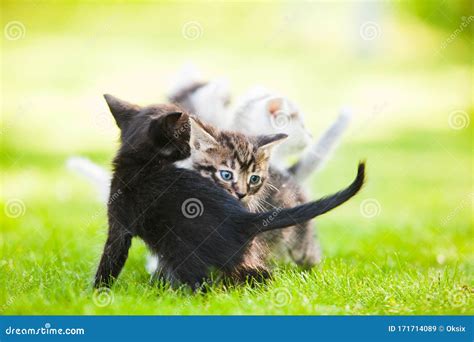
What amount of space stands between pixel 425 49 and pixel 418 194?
611 cm

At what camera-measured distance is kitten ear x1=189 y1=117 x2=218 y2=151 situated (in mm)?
3385

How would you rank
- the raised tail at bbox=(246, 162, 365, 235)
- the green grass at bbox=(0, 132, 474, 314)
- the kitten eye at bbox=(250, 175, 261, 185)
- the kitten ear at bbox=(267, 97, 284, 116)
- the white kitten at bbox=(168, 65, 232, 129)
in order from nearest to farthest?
the raised tail at bbox=(246, 162, 365, 235), the green grass at bbox=(0, 132, 474, 314), the kitten eye at bbox=(250, 175, 261, 185), the kitten ear at bbox=(267, 97, 284, 116), the white kitten at bbox=(168, 65, 232, 129)

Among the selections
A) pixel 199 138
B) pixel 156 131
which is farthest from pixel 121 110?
pixel 199 138

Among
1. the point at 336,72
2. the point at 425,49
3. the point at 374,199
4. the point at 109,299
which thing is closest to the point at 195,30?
the point at 109,299

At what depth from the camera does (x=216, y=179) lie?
11.3 ft

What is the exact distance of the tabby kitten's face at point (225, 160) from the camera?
3441mm

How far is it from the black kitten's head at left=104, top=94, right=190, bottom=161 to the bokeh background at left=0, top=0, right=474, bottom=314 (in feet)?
1.17

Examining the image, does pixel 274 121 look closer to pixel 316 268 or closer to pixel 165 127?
pixel 316 268

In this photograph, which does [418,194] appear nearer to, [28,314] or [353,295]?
[353,295]

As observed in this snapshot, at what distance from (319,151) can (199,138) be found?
1.39 metres

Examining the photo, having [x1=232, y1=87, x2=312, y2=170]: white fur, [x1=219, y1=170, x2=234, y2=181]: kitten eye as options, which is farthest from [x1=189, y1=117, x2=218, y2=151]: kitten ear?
[x1=232, y1=87, x2=312, y2=170]: white fur

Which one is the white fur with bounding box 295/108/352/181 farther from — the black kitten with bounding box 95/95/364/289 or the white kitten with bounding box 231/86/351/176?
the black kitten with bounding box 95/95/364/289

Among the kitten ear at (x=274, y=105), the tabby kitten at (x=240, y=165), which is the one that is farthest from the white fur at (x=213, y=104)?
the tabby kitten at (x=240, y=165)

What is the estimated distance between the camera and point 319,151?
459 cm
